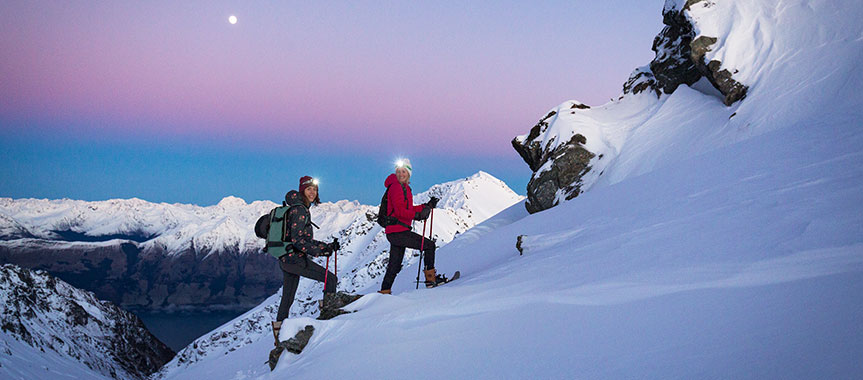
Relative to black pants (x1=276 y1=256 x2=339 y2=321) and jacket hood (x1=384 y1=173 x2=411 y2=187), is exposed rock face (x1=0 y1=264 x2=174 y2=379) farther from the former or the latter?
jacket hood (x1=384 y1=173 x2=411 y2=187)

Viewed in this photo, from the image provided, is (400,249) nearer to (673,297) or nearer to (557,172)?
(673,297)

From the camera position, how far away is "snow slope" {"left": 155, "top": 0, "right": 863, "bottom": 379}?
2801mm

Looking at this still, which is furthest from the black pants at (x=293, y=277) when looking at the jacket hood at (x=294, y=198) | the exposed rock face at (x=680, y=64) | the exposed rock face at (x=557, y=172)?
the exposed rock face at (x=680, y=64)

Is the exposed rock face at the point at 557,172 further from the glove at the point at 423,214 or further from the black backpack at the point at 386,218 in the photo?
the black backpack at the point at 386,218

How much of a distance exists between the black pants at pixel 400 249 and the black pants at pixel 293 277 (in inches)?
44.6

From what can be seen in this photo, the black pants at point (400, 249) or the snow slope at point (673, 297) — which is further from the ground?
the black pants at point (400, 249)

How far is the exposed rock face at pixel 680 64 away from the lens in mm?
19500

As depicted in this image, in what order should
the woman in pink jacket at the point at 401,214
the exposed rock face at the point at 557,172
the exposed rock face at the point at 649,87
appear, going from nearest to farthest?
the woman in pink jacket at the point at 401,214 → the exposed rock face at the point at 649,87 → the exposed rock face at the point at 557,172

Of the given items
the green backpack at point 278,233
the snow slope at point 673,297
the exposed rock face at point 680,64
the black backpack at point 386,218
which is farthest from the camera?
the exposed rock face at point 680,64

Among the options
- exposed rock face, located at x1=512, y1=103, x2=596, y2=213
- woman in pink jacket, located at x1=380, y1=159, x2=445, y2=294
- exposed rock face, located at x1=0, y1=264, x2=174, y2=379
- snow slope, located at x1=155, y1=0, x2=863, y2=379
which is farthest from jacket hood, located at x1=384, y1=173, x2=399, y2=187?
exposed rock face, located at x1=0, y1=264, x2=174, y2=379

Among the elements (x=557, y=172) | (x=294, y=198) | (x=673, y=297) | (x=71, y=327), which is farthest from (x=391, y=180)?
(x=71, y=327)

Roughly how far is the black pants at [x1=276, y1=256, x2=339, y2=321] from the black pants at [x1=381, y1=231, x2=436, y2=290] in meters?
1.13

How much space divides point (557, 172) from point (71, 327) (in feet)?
516

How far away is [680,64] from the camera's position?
2400cm
